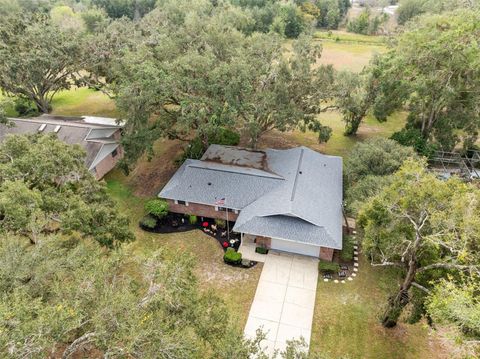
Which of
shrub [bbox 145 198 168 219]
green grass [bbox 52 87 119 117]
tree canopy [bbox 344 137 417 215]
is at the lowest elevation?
green grass [bbox 52 87 119 117]

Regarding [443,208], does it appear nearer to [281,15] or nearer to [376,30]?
[281,15]

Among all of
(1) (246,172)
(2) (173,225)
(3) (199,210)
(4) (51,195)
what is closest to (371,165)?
(1) (246,172)

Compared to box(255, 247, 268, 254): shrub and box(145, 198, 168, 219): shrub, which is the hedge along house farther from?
box(145, 198, 168, 219): shrub

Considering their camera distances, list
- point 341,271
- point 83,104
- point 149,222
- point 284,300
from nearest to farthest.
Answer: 1. point 284,300
2. point 341,271
3. point 149,222
4. point 83,104

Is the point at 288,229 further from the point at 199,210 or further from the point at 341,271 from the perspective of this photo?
the point at 199,210

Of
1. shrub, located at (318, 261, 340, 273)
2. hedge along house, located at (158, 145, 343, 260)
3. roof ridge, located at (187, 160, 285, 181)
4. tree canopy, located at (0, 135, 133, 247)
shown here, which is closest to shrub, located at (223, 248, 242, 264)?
hedge along house, located at (158, 145, 343, 260)

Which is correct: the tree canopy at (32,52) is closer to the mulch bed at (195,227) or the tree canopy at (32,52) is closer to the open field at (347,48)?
the mulch bed at (195,227)
